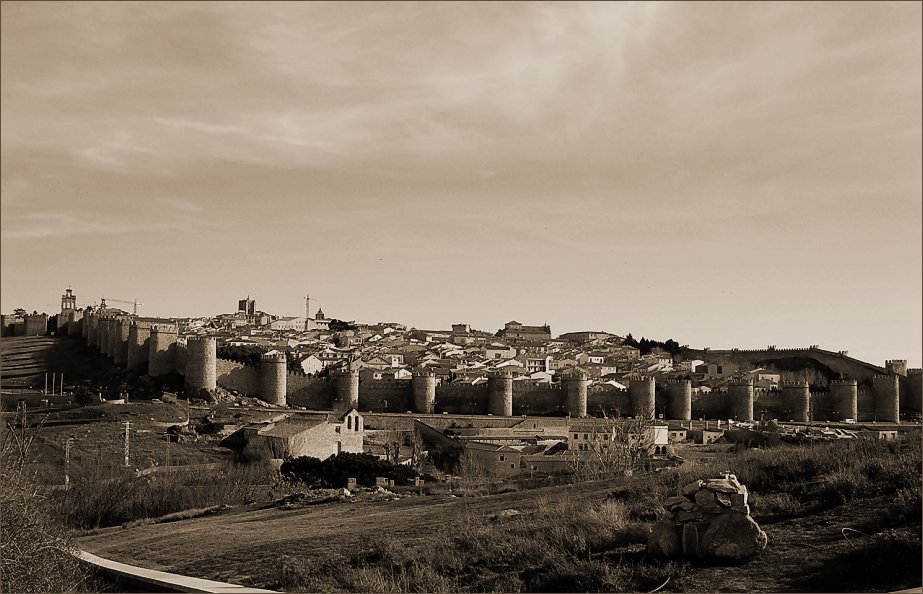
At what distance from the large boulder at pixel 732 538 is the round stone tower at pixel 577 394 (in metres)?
31.7

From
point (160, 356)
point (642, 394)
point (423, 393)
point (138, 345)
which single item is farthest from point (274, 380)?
point (642, 394)

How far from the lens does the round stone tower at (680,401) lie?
127ft

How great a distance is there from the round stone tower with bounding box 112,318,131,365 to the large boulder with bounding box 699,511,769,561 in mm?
37072

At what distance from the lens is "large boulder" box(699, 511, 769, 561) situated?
21.0 feet

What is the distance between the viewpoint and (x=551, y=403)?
1550 inches

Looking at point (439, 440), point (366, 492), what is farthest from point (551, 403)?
point (366, 492)

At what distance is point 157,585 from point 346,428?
1949 centimetres

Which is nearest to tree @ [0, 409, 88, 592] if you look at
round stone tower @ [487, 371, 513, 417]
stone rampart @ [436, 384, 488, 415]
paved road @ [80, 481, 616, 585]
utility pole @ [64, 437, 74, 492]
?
paved road @ [80, 481, 616, 585]

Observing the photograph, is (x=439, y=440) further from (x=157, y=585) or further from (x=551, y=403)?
(x=157, y=585)

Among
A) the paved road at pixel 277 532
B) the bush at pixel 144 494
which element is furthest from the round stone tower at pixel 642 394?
the paved road at pixel 277 532

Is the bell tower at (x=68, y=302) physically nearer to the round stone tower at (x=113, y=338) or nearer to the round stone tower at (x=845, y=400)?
the round stone tower at (x=113, y=338)

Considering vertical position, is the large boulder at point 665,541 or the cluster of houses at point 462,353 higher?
the cluster of houses at point 462,353

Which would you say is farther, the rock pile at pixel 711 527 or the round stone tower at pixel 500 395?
the round stone tower at pixel 500 395

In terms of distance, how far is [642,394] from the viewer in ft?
127
